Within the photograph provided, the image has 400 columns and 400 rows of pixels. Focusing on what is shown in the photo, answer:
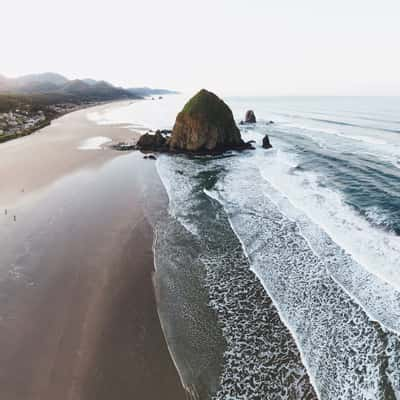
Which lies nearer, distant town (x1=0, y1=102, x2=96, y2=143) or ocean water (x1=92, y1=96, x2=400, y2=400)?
ocean water (x1=92, y1=96, x2=400, y2=400)

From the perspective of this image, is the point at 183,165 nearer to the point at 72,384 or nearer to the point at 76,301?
the point at 76,301

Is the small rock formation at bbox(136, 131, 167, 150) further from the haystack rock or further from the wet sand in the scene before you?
the wet sand

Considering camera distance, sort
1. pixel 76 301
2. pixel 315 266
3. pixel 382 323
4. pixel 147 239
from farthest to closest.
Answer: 1. pixel 147 239
2. pixel 315 266
3. pixel 76 301
4. pixel 382 323

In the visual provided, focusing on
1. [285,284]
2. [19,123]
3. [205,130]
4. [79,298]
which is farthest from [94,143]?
[285,284]

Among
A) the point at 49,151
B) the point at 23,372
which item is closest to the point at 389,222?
the point at 23,372

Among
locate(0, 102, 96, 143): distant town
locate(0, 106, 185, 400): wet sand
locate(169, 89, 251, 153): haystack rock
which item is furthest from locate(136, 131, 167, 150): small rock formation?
locate(0, 102, 96, 143): distant town

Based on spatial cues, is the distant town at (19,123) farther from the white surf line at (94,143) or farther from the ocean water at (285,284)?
the ocean water at (285,284)

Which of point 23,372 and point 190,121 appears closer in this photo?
point 23,372
